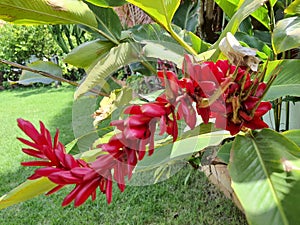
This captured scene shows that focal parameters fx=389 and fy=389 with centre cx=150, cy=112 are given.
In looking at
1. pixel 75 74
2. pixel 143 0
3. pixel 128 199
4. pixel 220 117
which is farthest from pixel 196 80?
pixel 75 74

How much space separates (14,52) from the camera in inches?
306

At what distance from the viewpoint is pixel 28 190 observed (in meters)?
0.47

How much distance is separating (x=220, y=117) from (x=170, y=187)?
1.73 m

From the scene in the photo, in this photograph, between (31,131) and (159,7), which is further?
(159,7)

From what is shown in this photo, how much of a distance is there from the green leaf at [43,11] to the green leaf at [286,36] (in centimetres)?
31

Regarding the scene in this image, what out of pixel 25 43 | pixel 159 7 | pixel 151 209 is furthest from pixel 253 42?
pixel 25 43

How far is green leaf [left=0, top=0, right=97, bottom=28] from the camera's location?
575 millimetres

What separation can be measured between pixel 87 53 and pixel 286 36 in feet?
1.36

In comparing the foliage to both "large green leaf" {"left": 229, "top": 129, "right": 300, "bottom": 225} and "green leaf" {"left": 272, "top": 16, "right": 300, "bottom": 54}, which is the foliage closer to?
Answer: "green leaf" {"left": 272, "top": 16, "right": 300, "bottom": 54}

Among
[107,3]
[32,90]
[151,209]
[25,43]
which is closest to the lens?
[107,3]

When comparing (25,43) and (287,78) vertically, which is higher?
(287,78)

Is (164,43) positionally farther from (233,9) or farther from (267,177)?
(267,177)

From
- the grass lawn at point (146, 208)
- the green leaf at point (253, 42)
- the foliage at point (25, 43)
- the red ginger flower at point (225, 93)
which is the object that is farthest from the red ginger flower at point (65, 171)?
the foliage at point (25, 43)

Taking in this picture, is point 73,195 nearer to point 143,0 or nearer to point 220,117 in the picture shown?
point 220,117
